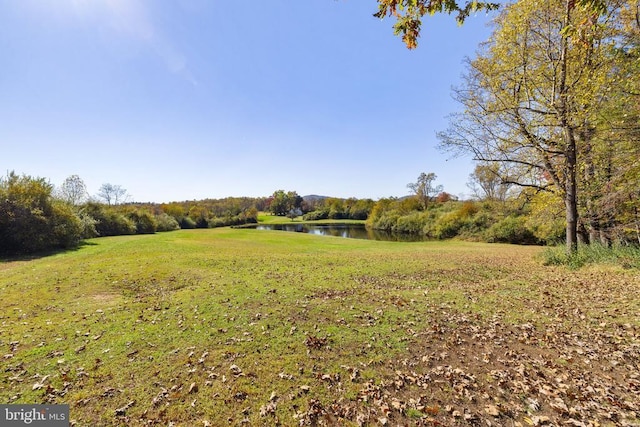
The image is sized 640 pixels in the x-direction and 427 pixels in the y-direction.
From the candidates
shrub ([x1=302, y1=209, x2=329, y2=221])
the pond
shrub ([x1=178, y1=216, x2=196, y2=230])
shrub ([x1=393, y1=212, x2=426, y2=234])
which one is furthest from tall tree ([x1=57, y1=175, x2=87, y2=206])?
shrub ([x1=302, y1=209, x2=329, y2=221])

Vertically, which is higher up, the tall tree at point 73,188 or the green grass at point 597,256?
the tall tree at point 73,188

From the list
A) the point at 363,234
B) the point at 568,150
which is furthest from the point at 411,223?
the point at 568,150

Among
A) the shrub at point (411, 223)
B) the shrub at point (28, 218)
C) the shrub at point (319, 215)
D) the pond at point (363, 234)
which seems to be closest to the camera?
the shrub at point (28, 218)

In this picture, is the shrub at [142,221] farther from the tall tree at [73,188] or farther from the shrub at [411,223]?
the shrub at [411,223]

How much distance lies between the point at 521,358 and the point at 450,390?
178 centimetres

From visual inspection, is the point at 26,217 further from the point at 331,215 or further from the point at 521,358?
the point at 331,215

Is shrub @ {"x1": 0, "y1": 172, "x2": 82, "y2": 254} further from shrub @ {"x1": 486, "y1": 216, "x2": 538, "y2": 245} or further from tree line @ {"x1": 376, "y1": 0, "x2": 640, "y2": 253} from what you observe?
shrub @ {"x1": 486, "y1": 216, "x2": 538, "y2": 245}

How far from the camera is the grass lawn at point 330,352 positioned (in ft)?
12.6

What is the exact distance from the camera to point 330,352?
17.0ft

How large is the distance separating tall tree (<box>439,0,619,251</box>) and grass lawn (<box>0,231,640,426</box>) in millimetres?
4952

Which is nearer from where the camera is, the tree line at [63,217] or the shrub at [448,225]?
the tree line at [63,217]

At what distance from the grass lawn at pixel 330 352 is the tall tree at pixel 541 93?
16.2ft

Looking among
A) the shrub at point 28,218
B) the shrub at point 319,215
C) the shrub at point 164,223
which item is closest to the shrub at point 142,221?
the shrub at point 164,223

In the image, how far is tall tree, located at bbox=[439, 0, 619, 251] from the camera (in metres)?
Answer: 10.1
